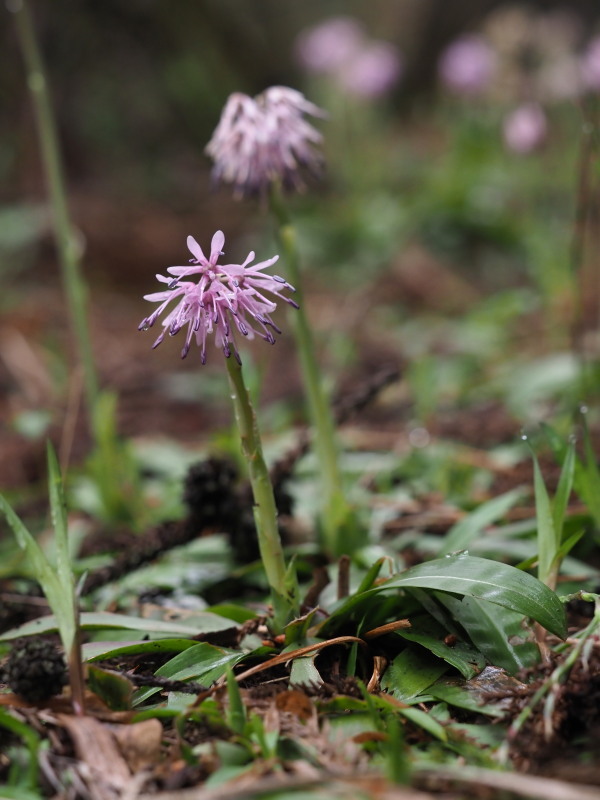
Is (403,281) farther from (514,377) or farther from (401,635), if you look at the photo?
(401,635)

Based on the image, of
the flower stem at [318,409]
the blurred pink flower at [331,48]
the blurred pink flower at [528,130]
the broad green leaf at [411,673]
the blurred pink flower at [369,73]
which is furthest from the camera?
the blurred pink flower at [331,48]

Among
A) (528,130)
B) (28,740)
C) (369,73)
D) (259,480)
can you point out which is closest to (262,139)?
(259,480)

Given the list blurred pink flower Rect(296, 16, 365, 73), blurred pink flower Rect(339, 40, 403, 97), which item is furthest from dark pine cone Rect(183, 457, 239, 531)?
blurred pink flower Rect(296, 16, 365, 73)

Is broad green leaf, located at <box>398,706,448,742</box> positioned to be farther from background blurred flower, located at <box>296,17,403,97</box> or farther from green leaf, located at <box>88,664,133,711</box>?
background blurred flower, located at <box>296,17,403,97</box>

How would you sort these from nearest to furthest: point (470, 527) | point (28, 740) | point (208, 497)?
point (28, 740) < point (470, 527) < point (208, 497)

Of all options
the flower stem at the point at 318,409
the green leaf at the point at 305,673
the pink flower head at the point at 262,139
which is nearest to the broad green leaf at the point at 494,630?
the green leaf at the point at 305,673

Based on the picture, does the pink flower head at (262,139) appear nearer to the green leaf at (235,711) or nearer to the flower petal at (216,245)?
the flower petal at (216,245)

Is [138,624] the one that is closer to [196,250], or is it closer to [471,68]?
[196,250]
